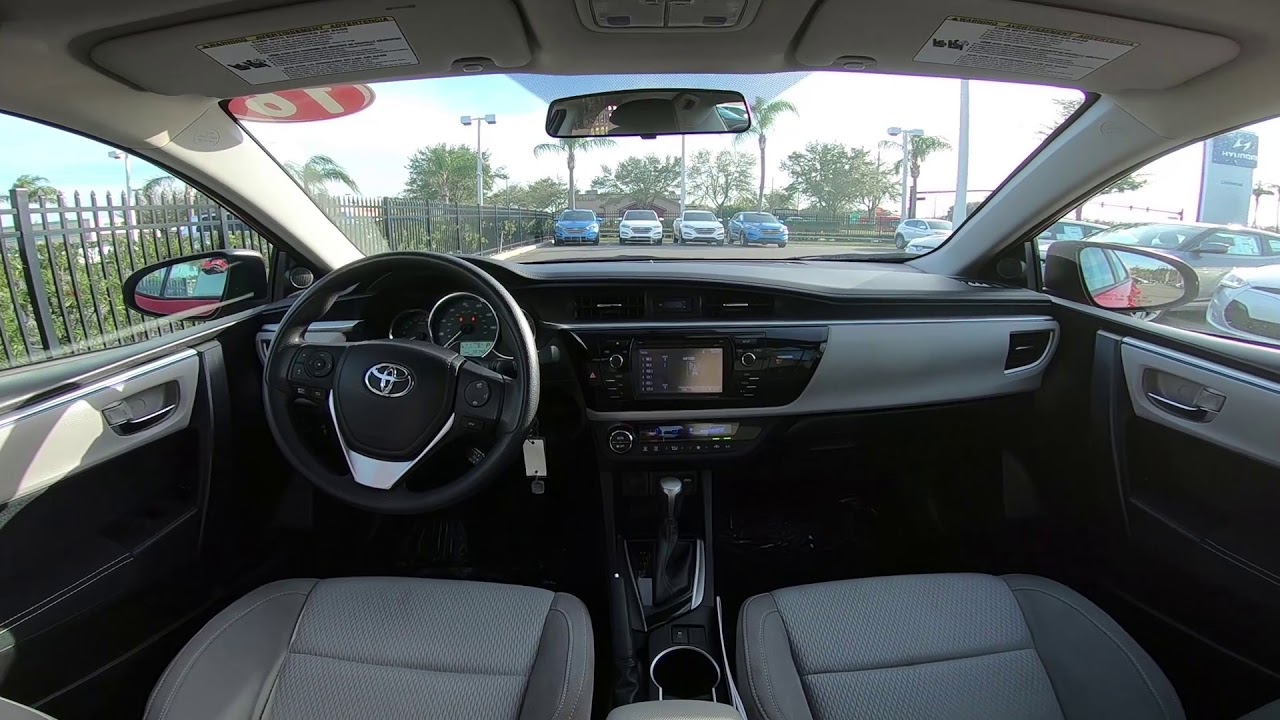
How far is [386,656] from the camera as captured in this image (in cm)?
176

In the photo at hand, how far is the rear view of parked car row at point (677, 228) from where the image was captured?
8.91 ft

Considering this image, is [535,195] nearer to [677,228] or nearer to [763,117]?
[677,228]

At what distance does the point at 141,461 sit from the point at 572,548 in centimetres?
147

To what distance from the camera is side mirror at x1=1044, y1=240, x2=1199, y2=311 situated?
2342 millimetres

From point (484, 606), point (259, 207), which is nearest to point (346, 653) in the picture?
point (484, 606)

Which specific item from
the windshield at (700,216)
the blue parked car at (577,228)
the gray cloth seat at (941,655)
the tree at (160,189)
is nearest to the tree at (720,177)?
the windshield at (700,216)

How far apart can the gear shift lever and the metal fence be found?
3.42 ft

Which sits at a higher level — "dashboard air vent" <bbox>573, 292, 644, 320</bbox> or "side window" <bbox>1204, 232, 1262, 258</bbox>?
"side window" <bbox>1204, 232, 1262, 258</bbox>

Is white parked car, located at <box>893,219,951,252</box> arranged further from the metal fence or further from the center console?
the metal fence

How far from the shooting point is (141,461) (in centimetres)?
204

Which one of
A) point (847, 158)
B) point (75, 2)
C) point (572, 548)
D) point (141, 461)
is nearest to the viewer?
point (75, 2)

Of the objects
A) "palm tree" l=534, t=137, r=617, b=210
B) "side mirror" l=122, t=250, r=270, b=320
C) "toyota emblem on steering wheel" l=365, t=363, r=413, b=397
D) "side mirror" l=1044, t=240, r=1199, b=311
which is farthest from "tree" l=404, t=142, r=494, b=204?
"side mirror" l=1044, t=240, r=1199, b=311

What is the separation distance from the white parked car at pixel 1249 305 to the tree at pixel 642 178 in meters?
1.69

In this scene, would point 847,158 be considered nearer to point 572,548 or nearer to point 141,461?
point 572,548
